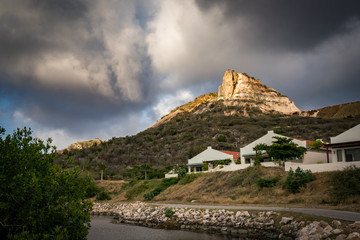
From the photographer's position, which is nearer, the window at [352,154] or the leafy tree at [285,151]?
the window at [352,154]

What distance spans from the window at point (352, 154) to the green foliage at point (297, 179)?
5.70m

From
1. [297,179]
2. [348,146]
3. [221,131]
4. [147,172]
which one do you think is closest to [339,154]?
[348,146]

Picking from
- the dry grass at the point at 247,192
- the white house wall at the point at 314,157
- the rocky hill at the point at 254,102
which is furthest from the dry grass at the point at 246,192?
the rocky hill at the point at 254,102

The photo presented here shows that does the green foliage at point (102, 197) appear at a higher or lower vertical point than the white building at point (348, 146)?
lower

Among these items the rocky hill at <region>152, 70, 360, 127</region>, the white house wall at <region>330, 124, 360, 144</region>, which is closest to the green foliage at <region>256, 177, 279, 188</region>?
the white house wall at <region>330, 124, 360, 144</region>

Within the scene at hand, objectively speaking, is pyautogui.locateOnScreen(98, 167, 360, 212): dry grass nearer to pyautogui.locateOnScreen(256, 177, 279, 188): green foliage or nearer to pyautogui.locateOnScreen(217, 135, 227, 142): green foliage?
pyautogui.locateOnScreen(256, 177, 279, 188): green foliage

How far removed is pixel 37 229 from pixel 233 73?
177 m

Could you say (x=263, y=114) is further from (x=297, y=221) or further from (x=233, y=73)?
(x=297, y=221)

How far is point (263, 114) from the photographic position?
133250 mm

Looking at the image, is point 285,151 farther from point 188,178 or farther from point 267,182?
point 188,178

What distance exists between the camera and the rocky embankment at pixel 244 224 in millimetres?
15459

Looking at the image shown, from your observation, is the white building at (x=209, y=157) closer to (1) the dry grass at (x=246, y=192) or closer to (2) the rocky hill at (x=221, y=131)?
(1) the dry grass at (x=246, y=192)

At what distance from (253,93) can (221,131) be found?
6794 cm

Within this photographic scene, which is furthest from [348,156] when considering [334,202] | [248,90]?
[248,90]
